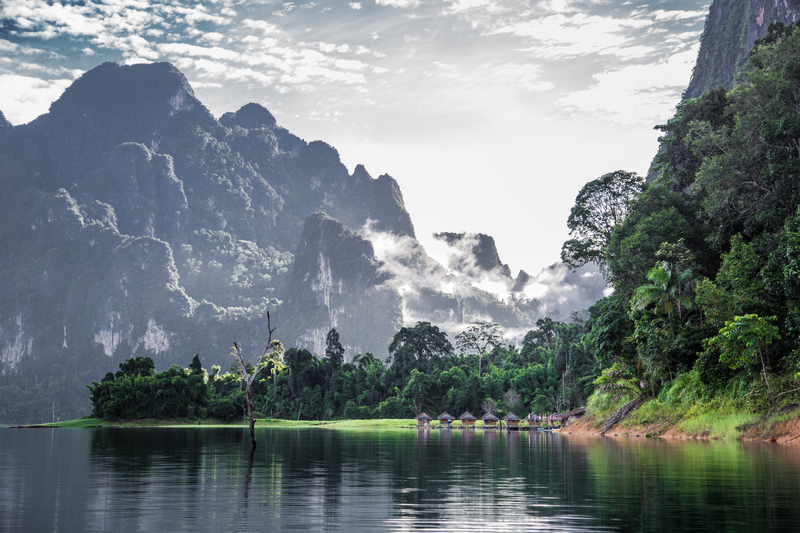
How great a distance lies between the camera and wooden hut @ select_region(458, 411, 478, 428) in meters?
88.9

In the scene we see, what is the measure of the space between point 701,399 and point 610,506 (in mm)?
28321

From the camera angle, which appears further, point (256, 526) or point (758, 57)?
point (758, 57)

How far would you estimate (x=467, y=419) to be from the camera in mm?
90125

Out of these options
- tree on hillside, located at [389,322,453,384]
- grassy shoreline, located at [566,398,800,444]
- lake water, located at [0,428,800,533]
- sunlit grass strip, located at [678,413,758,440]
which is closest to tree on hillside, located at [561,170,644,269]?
grassy shoreline, located at [566,398,800,444]

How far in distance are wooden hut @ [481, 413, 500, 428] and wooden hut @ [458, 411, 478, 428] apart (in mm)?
1738

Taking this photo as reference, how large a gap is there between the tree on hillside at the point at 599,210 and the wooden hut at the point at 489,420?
99.7ft

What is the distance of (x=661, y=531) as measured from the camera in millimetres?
8219

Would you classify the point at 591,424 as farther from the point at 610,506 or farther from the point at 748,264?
the point at 610,506

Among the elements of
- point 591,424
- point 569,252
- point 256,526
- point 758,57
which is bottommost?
point 591,424

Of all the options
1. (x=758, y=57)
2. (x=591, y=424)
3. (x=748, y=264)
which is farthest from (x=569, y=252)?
(x=748, y=264)

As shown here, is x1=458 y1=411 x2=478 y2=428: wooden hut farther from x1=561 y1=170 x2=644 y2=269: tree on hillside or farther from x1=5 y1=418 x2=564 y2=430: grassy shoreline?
x1=561 y1=170 x2=644 y2=269: tree on hillside

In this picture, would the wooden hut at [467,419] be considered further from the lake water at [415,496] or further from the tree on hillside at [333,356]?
the lake water at [415,496]

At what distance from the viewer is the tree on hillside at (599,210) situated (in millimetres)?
63406

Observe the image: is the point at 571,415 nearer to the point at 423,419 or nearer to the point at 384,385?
the point at 423,419
